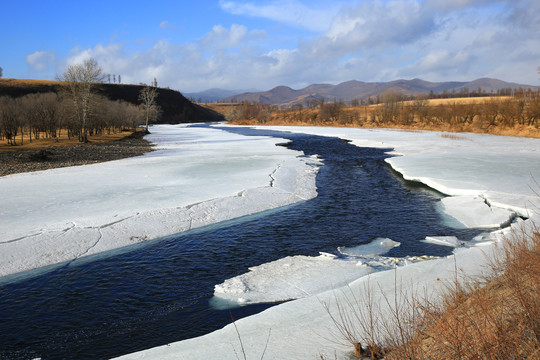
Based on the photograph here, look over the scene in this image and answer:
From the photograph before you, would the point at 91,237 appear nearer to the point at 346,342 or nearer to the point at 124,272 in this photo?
the point at 124,272

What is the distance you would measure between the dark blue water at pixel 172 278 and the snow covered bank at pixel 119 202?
67 cm

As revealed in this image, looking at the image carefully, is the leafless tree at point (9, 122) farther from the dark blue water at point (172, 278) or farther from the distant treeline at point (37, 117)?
the dark blue water at point (172, 278)

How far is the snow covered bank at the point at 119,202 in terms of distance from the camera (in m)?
8.38

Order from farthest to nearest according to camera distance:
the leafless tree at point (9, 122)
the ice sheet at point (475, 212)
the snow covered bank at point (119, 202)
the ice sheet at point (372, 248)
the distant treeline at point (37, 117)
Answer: the distant treeline at point (37, 117)
the leafless tree at point (9, 122)
the ice sheet at point (475, 212)
the snow covered bank at point (119, 202)
the ice sheet at point (372, 248)

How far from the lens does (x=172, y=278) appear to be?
7188 millimetres

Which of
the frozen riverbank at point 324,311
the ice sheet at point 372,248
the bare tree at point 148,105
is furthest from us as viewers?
A: the bare tree at point 148,105

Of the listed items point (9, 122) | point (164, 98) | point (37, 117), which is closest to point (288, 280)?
point (9, 122)

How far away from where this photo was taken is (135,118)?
66688 mm

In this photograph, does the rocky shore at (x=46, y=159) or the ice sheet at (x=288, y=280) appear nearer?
the ice sheet at (x=288, y=280)

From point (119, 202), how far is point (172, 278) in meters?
5.43

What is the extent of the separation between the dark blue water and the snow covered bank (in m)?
0.67

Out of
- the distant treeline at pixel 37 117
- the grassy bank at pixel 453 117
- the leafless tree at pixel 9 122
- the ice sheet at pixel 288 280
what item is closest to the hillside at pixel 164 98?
the grassy bank at pixel 453 117

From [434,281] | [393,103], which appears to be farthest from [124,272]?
[393,103]

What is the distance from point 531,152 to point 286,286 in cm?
2203
